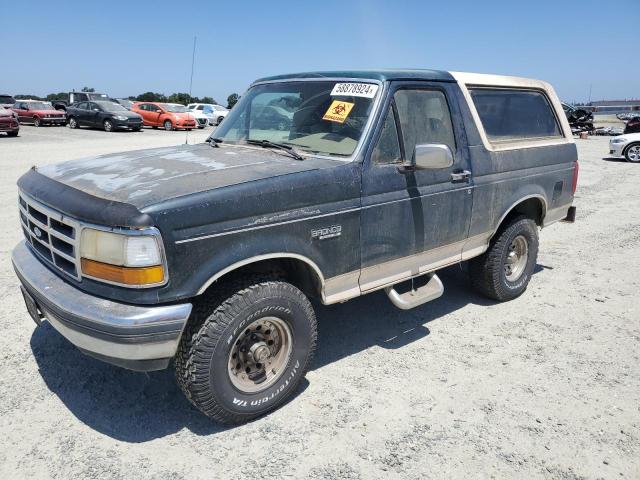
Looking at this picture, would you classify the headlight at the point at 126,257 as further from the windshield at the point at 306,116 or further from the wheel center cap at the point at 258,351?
the windshield at the point at 306,116

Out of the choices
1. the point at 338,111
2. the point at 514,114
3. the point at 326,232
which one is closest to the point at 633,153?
the point at 514,114

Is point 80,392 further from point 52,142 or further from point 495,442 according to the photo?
point 52,142

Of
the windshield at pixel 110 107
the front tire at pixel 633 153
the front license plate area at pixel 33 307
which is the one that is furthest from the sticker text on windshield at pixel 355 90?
the windshield at pixel 110 107

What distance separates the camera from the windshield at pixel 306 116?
3.54 meters

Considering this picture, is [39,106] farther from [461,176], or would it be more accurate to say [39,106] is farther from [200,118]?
[461,176]

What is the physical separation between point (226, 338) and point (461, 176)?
2.33 meters

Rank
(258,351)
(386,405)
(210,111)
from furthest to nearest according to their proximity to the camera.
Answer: (210,111)
(386,405)
(258,351)

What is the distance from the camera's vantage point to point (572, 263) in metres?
6.39

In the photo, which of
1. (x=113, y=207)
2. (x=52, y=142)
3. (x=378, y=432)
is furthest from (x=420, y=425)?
(x=52, y=142)

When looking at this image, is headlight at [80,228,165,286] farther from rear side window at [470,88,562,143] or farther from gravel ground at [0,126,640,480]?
rear side window at [470,88,562,143]

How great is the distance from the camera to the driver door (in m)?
3.48

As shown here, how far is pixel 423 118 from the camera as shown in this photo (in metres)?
3.91

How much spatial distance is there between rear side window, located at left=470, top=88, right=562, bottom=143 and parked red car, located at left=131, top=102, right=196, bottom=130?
2597 cm

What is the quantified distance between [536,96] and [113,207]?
4.42 m
